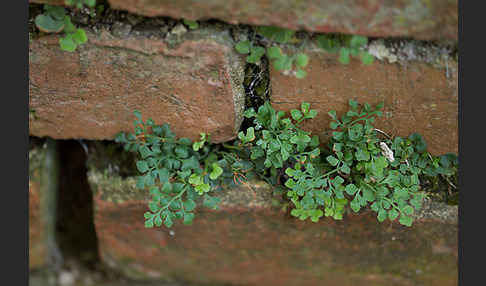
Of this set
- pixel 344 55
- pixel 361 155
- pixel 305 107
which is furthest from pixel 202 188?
pixel 344 55

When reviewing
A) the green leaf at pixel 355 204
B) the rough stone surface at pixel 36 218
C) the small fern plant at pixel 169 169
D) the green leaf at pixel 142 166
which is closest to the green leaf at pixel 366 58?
the green leaf at pixel 355 204

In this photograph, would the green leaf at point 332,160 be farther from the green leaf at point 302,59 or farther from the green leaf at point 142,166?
the green leaf at point 142,166

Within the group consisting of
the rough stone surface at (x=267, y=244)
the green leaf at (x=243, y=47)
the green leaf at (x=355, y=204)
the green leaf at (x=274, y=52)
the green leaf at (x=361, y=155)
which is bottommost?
the rough stone surface at (x=267, y=244)

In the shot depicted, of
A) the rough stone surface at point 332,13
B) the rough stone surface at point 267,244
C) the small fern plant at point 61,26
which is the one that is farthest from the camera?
the rough stone surface at point 267,244

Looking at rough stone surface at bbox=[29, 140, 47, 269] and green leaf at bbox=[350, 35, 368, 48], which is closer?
green leaf at bbox=[350, 35, 368, 48]

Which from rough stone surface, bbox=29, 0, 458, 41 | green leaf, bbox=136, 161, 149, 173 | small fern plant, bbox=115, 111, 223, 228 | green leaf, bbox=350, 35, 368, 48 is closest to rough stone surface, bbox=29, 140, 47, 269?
small fern plant, bbox=115, 111, 223, 228

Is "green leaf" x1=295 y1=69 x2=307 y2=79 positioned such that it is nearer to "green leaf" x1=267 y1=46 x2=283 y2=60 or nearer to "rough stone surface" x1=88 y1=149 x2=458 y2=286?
"green leaf" x1=267 y1=46 x2=283 y2=60
